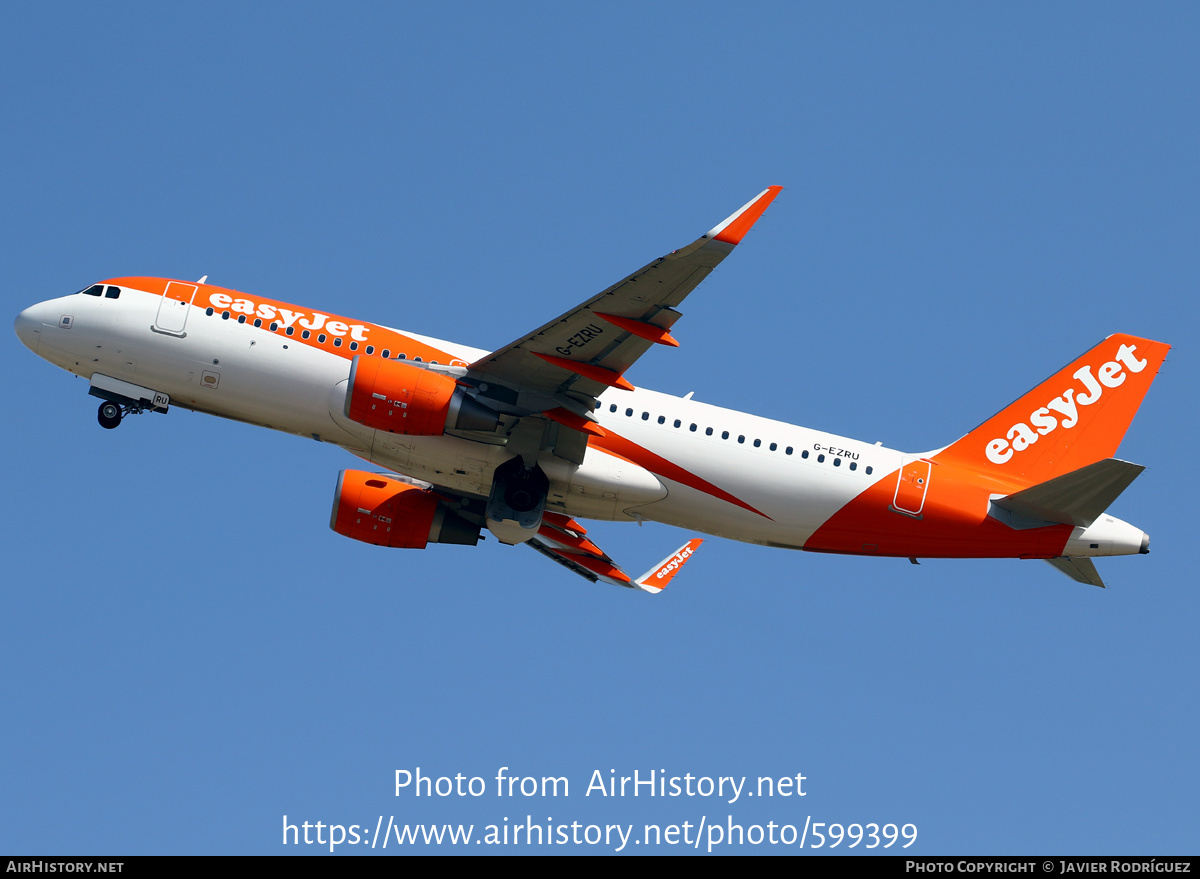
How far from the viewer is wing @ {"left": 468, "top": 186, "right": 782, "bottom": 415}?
1002 inches

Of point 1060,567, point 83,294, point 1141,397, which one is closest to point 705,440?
point 1060,567

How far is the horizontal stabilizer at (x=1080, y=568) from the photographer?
1261 inches

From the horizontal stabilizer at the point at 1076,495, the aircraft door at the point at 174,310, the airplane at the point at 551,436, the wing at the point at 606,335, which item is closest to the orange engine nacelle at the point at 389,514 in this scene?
the airplane at the point at 551,436

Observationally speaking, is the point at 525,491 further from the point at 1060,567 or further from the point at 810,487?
the point at 1060,567

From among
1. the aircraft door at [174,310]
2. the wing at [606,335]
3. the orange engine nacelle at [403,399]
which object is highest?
the aircraft door at [174,310]

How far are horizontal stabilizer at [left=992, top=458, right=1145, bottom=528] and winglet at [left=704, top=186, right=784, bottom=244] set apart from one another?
35.6ft

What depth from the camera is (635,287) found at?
88.4ft

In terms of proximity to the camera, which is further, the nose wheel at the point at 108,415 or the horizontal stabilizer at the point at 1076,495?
the nose wheel at the point at 108,415

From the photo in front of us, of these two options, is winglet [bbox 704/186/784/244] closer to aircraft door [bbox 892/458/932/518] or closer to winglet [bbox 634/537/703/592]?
aircraft door [bbox 892/458/932/518]

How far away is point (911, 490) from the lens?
32188mm

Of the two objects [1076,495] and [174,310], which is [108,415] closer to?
[174,310]

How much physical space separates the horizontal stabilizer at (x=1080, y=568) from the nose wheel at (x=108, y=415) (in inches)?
948

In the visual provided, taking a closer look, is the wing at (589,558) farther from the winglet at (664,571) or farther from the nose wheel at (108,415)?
the nose wheel at (108,415)

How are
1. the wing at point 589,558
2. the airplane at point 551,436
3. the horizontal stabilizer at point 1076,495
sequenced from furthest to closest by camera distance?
the wing at point 589,558
the airplane at point 551,436
the horizontal stabilizer at point 1076,495
